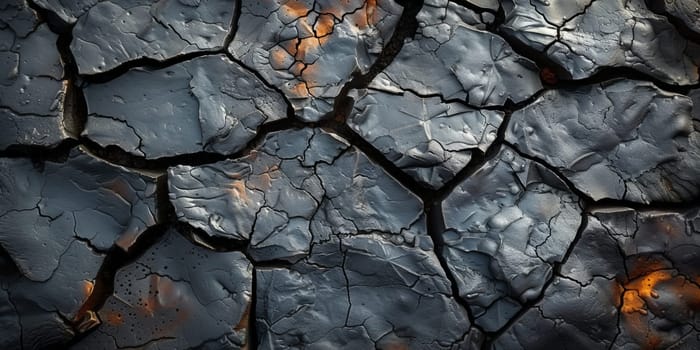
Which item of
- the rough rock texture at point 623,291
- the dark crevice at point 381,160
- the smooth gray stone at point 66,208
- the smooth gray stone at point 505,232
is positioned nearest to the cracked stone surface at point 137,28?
the smooth gray stone at point 66,208

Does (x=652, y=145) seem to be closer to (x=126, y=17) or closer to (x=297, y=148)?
(x=297, y=148)

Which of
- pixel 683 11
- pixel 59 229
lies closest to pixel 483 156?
pixel 683 11

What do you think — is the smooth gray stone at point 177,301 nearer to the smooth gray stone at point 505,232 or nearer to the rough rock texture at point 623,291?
the smooth gray stone at point 505,232

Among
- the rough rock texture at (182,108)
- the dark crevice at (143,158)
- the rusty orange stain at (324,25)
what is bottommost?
the dark crevice at (143,158)

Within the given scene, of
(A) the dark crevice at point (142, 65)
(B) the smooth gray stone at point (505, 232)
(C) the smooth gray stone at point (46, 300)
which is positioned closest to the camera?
(C) the smooth gray stone at point (46, 300)

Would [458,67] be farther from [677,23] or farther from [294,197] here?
[677,23]

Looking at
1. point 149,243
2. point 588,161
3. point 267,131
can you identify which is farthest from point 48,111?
point 588,161
